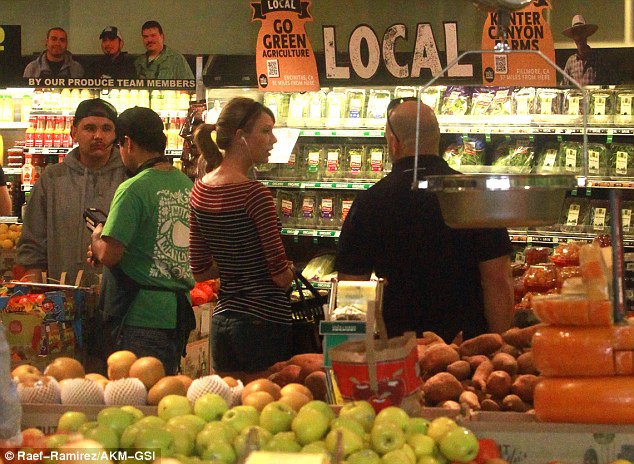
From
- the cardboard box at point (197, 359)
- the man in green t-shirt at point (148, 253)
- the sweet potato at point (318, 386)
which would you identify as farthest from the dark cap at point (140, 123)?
the sweet potato at point (318, 386)

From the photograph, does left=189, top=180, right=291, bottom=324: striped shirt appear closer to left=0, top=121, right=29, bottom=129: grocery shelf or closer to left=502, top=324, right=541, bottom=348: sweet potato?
left=502, top=324, right=541, bottom=348: sweet potato

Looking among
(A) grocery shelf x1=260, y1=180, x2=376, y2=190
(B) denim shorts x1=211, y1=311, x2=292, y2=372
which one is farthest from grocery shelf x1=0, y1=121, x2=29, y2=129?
(B) denim shorts x1=211, y1=311, x2=292, y2=372

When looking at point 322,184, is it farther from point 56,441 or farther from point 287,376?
point 56,441

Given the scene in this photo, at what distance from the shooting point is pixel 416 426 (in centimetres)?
239

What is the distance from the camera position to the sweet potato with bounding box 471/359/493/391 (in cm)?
312

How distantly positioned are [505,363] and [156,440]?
1.38 meters

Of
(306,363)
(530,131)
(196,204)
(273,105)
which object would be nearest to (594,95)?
(530,131)

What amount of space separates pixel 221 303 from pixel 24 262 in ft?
4.72

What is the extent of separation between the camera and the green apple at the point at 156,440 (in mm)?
2219

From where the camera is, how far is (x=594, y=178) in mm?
6863

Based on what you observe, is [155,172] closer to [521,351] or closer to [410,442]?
[521,351]

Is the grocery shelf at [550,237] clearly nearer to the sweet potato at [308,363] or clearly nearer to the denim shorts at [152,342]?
the denim shorts at [152,342]

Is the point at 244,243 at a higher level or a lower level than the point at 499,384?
higher

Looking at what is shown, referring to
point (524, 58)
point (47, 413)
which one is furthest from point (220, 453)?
point (524, 58)
